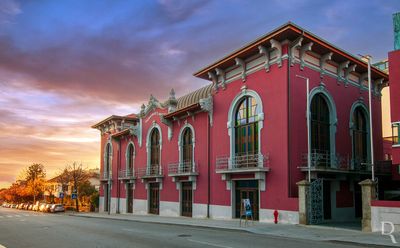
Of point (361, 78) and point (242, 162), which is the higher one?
point (361, 78)

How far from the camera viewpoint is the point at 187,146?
3092cm

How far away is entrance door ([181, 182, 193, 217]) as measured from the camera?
2990cm

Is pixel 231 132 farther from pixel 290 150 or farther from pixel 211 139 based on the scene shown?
pixel 290 150

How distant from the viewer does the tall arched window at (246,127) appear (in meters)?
24.0

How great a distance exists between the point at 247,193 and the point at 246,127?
3.97m

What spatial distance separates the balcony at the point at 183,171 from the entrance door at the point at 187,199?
74 cm

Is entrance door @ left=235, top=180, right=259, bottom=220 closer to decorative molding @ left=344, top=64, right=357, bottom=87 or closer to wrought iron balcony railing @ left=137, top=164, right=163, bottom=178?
decorative molding @ left=344, top=64, right=357, bottom=87

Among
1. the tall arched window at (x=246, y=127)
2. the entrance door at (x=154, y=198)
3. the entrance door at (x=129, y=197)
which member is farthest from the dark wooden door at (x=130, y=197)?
the tall arched window at (x=246, y=127)

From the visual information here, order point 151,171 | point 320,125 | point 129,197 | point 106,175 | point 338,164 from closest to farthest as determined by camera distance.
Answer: point 338,164 → point 320,125 → point 151,171 → point 129,197 → point 106,175

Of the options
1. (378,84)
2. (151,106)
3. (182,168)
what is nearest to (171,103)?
(151,106)

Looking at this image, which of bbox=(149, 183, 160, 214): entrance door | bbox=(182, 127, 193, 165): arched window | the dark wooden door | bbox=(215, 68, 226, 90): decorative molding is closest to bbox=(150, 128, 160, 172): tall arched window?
bbox=(149, 183, 160, 214): entrance door

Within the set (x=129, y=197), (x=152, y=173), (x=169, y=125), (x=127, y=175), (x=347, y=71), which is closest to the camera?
(x=347, y=71)

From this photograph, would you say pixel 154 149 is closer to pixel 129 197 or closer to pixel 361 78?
pixel 129 197

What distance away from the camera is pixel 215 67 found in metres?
26.0
